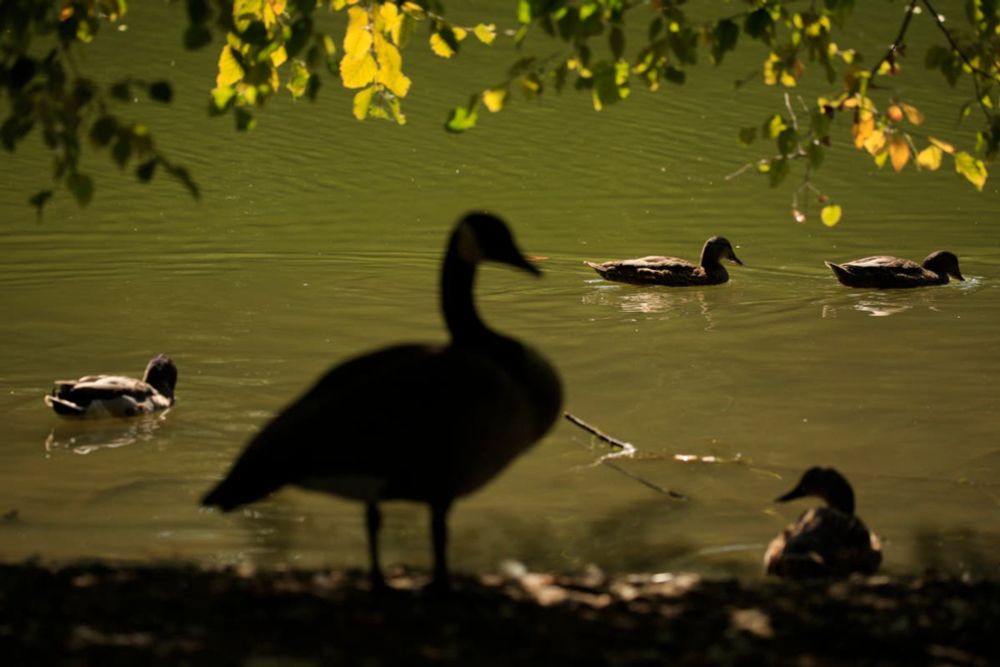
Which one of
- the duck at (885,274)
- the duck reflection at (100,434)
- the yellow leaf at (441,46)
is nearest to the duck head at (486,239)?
the yellow leaf at (441,46)

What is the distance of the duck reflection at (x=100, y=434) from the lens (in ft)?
38.7

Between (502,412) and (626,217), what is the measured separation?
20.0m

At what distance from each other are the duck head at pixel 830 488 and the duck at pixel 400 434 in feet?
11.7

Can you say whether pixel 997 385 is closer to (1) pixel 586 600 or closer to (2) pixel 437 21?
(2) pixel 437 21

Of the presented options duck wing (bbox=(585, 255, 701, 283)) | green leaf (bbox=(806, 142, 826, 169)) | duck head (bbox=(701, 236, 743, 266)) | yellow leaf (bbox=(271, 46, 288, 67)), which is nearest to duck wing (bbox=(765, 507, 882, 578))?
green leaf (bbox=(806, 142, 826, 169))

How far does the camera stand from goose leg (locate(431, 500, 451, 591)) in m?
6.13

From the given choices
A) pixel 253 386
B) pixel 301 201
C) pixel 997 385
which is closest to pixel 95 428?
pixel 253 386

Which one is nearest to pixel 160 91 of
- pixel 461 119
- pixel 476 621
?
pixel 476 621

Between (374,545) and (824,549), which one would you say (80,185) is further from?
(824,549)

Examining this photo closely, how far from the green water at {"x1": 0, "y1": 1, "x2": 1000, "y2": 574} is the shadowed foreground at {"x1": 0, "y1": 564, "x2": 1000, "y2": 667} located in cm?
226

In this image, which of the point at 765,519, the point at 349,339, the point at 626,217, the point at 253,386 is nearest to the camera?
the point at 765,519

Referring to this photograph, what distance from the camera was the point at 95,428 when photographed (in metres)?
12.3

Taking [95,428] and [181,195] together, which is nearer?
[95,428]

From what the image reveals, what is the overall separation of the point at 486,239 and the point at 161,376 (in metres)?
7.08
